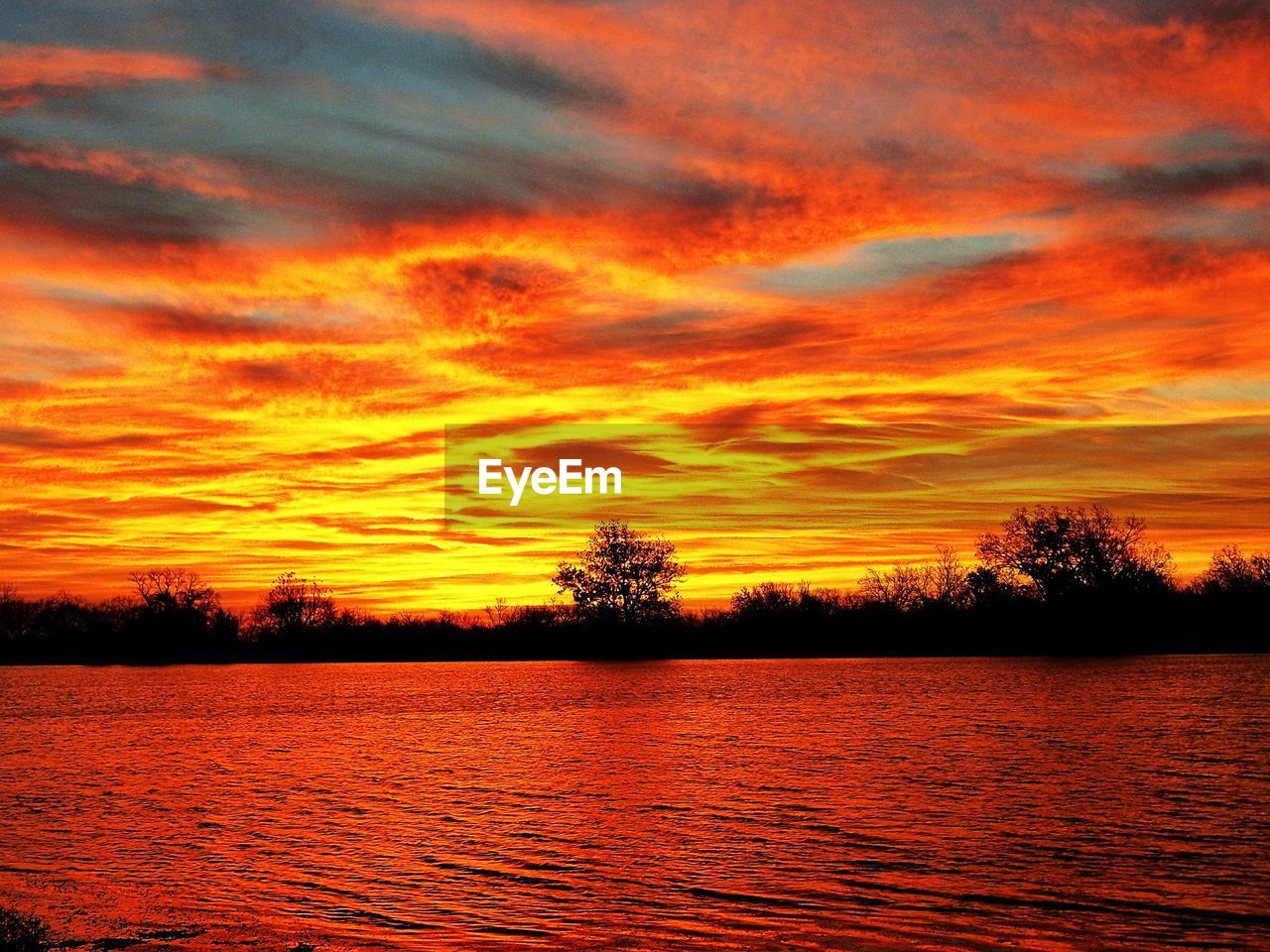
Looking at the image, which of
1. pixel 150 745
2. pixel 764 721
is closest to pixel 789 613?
pixel 764 721

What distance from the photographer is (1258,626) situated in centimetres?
14462

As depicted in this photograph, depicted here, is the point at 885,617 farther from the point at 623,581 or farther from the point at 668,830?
the point at 668,830

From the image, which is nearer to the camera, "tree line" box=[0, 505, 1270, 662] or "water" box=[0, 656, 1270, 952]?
"water" box=[0, 656, 1270, 952]

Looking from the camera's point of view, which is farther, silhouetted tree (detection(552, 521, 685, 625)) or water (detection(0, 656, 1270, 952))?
silhouetted tree (detection(552, 521, 685, 625))

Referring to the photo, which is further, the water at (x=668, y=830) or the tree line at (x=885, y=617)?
the tree line at (x=885, y=617)

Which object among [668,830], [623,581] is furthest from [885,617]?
[668,830]

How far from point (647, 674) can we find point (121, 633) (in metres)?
116

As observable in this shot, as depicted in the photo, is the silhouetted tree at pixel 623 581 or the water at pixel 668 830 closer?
the water at pixel 668 830

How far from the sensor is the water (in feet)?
70.1

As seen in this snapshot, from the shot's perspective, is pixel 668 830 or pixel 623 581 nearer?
pixel 668 830

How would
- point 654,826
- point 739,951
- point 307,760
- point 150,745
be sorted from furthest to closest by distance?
point 150,745, point 307,760, point 654,826, point 739,951

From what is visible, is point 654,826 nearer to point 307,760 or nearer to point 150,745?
point 307,760

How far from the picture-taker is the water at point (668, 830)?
2138 cm

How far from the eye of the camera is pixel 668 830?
105 feet
